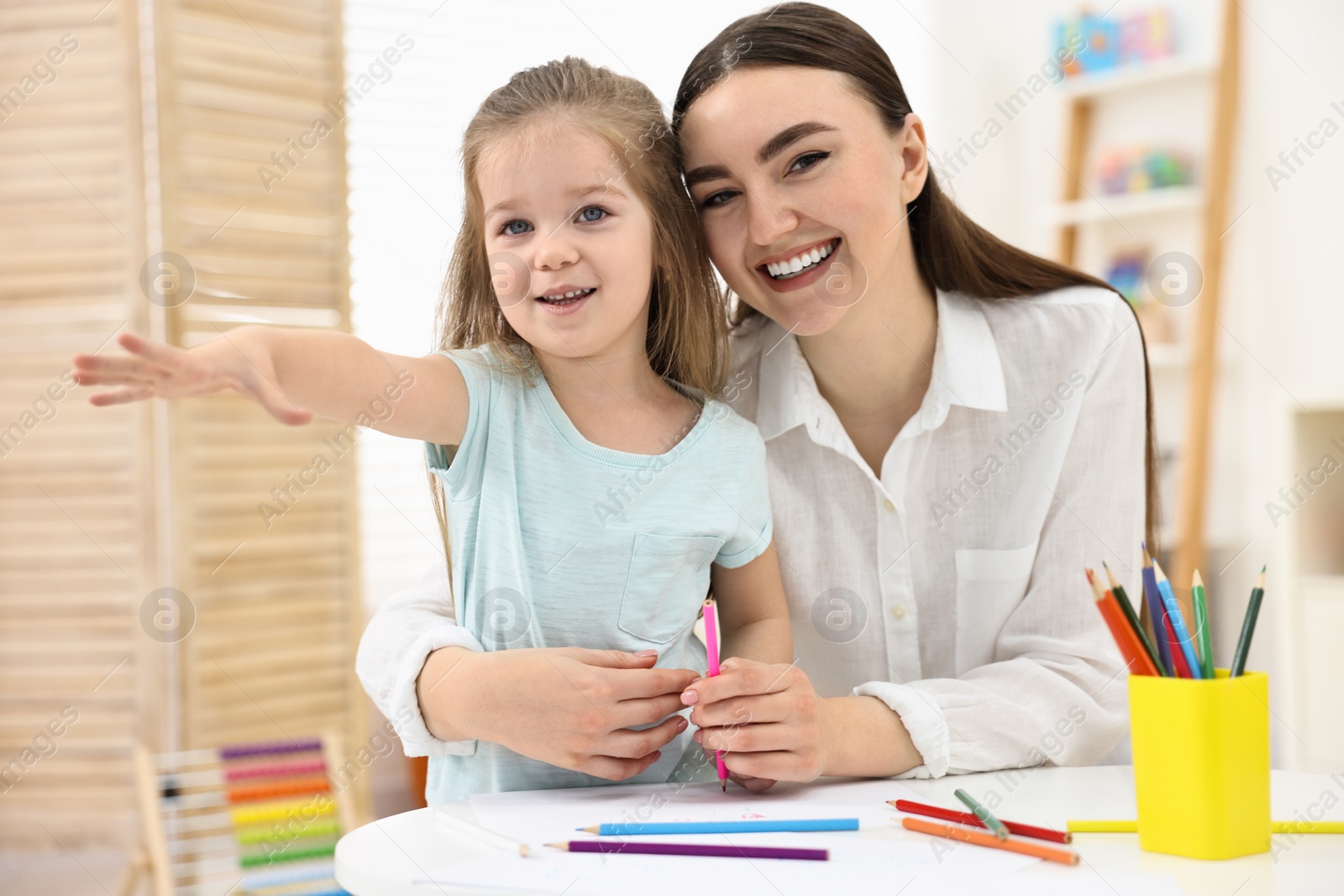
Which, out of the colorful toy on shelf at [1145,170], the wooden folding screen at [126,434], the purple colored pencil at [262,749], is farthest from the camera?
the colorful toy on shelf at [1145,170]

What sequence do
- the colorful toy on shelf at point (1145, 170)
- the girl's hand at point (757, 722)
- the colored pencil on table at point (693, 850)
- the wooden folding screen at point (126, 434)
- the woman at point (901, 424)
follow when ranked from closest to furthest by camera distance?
the colored pencil on table at point (693, 850)
the girl's hand at point (757, 722)
the woman at point (901, 424)
the wooden folding screen at point (126, 434)
the colorful toy on shelf at point (1145, 170)

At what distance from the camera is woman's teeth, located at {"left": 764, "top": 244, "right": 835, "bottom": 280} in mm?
1187

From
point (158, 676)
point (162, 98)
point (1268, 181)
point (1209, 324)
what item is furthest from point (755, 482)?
point (1268, 181)

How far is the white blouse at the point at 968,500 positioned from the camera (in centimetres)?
121

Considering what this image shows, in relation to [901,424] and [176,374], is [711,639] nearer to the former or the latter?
[176,374]

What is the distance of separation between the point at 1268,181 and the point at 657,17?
1824 mm

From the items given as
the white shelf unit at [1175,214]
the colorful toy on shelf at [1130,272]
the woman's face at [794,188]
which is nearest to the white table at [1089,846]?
the woman's face at [794,188]

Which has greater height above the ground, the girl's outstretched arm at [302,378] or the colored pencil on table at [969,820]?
the girl's outstretched arm at [302,378]

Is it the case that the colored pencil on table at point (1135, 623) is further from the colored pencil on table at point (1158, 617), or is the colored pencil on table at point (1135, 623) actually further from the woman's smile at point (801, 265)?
the woman's smile at point (801, 265)

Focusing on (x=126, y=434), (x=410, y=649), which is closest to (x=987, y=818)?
(x=410, y=649)

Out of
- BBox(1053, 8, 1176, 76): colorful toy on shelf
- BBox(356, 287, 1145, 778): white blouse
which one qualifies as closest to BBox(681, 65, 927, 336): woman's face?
BBox(356, 287, 1145, 778): white blouse

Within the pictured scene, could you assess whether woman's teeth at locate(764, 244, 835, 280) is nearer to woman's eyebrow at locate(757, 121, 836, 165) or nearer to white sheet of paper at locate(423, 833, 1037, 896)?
woman's eyebrow at locate(757, 121, 836, 165)

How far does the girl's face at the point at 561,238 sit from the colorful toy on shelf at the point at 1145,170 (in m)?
2.84

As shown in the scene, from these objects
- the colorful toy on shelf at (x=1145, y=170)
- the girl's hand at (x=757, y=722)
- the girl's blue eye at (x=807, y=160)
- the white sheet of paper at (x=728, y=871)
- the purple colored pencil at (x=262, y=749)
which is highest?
the colorful toy on shelf at (x=1145, y=170)
